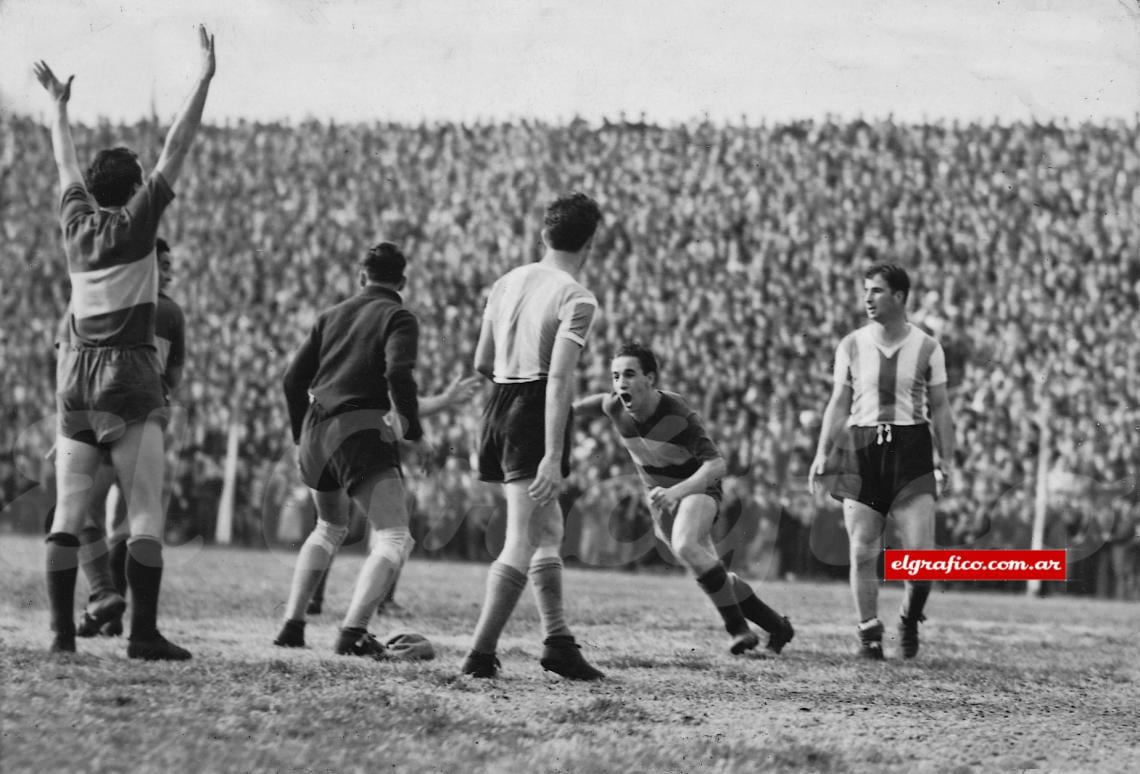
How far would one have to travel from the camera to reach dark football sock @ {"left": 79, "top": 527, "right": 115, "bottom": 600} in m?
6.88

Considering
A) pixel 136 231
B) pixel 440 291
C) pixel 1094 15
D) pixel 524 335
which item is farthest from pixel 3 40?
pixel 440 291

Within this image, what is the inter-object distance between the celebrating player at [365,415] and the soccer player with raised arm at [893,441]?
228 cm

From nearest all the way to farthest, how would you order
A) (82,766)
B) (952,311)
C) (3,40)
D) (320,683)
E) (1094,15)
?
(82,766), (320,683), (3,40), (1094,15), (952,311)

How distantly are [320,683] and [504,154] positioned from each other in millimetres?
12583

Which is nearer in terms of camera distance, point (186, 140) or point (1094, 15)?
point (186, 140)

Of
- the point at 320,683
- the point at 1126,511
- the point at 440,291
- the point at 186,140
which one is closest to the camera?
the point at 320,683

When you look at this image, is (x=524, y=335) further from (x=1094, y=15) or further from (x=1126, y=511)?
(x=1126, y=511)

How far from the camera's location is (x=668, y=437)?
7031 millimetres

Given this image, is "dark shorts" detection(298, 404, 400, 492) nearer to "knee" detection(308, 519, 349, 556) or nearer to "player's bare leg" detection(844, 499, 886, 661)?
"knee" detection(308, 519, 349, 556)

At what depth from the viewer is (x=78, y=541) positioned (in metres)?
5.66

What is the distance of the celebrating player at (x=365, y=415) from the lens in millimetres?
6086

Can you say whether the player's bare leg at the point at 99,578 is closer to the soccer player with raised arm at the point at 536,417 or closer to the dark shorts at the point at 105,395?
the dark shorts at the point at 105,395

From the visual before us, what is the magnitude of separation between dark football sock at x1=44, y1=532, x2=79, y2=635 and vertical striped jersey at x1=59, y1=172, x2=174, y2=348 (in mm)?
772

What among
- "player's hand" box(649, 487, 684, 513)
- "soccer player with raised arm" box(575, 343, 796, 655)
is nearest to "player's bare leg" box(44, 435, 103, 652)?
"soccer player with raised arm" box(575, 343, 796, 655)
